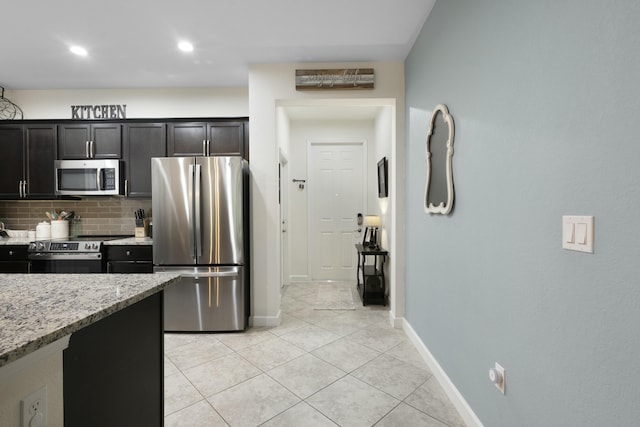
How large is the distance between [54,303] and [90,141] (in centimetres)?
327

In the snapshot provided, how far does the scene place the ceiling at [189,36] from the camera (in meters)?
2.11

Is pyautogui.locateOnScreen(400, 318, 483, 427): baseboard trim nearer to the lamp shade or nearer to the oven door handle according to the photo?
the lamp shade

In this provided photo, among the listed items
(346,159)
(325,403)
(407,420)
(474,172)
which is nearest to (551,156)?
(474,172)

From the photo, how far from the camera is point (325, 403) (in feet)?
5.91

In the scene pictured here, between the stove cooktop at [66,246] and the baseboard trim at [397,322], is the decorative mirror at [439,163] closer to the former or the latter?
the baseboard trim at [397,322]

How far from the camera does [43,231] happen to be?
3467 millimetres

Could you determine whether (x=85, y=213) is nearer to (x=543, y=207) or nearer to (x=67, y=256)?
(x=67, y=256)

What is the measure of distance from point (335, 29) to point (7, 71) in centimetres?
356

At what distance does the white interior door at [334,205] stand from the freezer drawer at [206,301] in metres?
2.00

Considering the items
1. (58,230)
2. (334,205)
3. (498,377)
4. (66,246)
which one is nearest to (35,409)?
(498,377)

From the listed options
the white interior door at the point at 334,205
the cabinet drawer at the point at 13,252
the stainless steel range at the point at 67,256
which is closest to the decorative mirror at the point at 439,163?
the white interior door at the point at 334,205

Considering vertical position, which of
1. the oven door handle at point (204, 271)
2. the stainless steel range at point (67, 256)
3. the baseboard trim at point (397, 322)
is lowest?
the baseboard trim at point (397, 322)

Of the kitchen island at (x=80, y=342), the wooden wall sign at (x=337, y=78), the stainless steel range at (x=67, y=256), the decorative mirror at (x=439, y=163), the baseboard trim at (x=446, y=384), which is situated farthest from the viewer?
the stainless steel range at (x=67, y=256)

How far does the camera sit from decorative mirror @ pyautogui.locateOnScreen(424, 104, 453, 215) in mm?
1790
